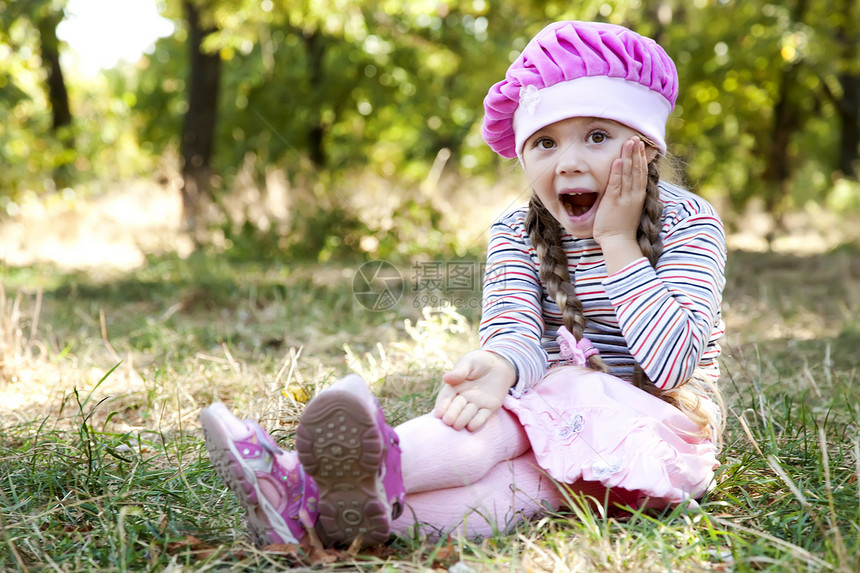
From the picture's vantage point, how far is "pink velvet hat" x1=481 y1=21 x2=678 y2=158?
1.75 m

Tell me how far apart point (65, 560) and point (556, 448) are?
1.02m

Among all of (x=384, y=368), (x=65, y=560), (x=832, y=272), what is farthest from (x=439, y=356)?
(x=832, y=272)

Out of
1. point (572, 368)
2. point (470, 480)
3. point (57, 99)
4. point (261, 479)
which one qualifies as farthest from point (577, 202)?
point (57, 99)

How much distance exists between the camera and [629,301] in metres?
1.69

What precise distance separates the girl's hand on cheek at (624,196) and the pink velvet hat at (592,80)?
0.08 metres

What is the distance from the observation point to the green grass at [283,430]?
150 centimetres

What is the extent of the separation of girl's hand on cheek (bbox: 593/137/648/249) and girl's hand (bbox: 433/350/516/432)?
363 millimetres

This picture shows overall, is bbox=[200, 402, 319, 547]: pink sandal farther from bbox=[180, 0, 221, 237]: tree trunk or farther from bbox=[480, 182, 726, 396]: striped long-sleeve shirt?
bbox=[180, 0, 221, 237]: tree trunk

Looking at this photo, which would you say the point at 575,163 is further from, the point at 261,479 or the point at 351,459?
the point at 261,479

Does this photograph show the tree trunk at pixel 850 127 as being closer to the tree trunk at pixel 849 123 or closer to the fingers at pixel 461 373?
the tree trunk at pixel 849 123

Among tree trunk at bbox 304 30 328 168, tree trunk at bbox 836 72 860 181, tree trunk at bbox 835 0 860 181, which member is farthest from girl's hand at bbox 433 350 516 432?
tree trunk at bbox 836 72 860 181

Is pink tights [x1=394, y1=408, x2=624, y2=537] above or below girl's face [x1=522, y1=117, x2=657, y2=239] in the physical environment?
below

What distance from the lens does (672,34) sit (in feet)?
31.4

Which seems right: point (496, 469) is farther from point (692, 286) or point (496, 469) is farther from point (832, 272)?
point (832, 272)
